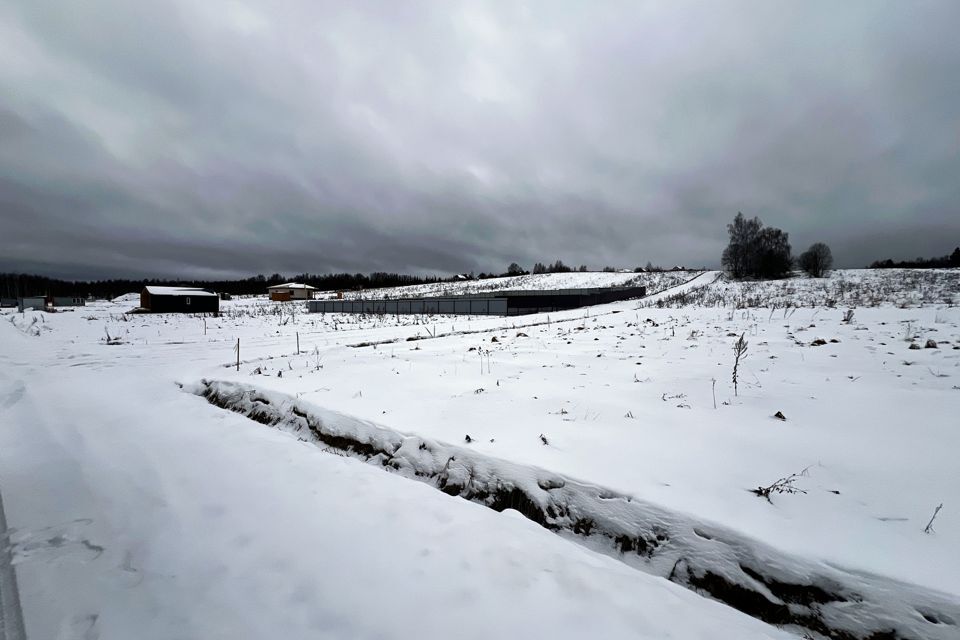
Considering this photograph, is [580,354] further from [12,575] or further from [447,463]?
[12,575]

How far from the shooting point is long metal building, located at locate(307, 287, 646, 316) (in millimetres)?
30875

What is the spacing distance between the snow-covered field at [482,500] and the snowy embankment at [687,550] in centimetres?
2

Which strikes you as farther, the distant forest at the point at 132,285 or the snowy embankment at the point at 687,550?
the distant forest at the point at 132,285

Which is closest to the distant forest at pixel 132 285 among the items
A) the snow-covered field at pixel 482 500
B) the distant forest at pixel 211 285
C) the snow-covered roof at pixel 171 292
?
the distant forest at pixel 211 285

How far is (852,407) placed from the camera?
178 inches

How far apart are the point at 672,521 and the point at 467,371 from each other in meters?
5.08

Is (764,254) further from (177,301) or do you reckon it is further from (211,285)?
(211,285)

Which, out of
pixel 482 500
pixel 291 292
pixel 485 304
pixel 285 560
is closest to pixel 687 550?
pixel 482 500

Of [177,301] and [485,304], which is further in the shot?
[177,301]

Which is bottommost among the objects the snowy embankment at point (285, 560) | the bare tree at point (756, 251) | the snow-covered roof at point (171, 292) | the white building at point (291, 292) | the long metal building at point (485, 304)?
the snowy embankment at point (285, 560)

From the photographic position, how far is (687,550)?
2.73 m

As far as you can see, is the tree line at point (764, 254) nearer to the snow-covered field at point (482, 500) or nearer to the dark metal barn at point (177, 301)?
the snow-covered field at point (482, 500)

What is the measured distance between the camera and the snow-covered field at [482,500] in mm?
2197

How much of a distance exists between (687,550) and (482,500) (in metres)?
1.77
